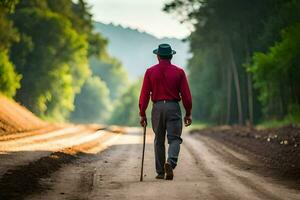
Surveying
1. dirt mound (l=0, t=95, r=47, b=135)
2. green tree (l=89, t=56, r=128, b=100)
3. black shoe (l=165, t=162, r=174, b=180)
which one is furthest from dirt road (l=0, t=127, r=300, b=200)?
green tree (l=89, t=56, r=128, b=100)

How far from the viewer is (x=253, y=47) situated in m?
45.9

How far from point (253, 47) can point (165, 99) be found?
37.3 meters

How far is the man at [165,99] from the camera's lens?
9750 mm

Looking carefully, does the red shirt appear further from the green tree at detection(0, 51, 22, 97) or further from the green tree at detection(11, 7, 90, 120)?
the green tree at detection(11, 7, 90, 120)

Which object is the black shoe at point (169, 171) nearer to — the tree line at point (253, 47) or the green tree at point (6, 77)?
the tree line at point (253, 47)

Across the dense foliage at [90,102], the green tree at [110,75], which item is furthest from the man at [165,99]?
the green tree at [110,75]

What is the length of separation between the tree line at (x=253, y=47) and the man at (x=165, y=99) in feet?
91.7

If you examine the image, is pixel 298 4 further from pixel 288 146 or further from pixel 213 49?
pixel 288 146

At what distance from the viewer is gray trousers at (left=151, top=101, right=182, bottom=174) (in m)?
9.69

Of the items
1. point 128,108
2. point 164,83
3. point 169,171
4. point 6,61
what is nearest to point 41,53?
point 6,61

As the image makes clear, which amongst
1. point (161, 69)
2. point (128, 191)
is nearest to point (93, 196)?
point (128, 191)

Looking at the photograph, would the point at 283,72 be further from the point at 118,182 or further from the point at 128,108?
the point at 128,108

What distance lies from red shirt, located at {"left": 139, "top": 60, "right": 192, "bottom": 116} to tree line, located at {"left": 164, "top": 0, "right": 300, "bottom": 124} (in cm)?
→ 2795

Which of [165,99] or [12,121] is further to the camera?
[12,121]
